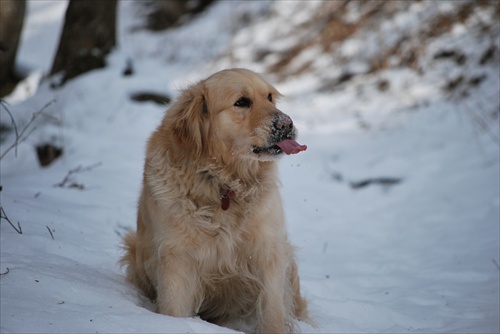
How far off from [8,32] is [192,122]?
156 inches

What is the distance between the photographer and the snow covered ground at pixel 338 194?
318 centimetres

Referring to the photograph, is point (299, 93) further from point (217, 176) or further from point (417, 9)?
point (217, 176)

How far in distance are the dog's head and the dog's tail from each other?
0.84 m

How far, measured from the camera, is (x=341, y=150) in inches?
330

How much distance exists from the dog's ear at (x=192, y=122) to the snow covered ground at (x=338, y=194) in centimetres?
62

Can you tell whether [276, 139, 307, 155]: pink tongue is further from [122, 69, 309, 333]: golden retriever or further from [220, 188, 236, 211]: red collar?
[220, 188, 236, 211]: red collar

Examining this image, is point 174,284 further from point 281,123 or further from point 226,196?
point 281,123

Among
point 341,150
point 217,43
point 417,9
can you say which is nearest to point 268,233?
point 341,150

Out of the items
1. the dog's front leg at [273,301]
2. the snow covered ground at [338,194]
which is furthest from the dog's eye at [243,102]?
the dog's front leg at [273,301]

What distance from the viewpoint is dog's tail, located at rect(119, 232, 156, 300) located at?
11.6 feet

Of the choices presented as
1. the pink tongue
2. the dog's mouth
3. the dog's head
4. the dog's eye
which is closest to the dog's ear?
the dog's head

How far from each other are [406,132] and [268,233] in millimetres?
5699

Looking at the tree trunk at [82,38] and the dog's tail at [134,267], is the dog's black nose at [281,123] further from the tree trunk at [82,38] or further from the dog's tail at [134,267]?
the tree trunk at [82,38]

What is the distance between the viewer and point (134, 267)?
3625mm
